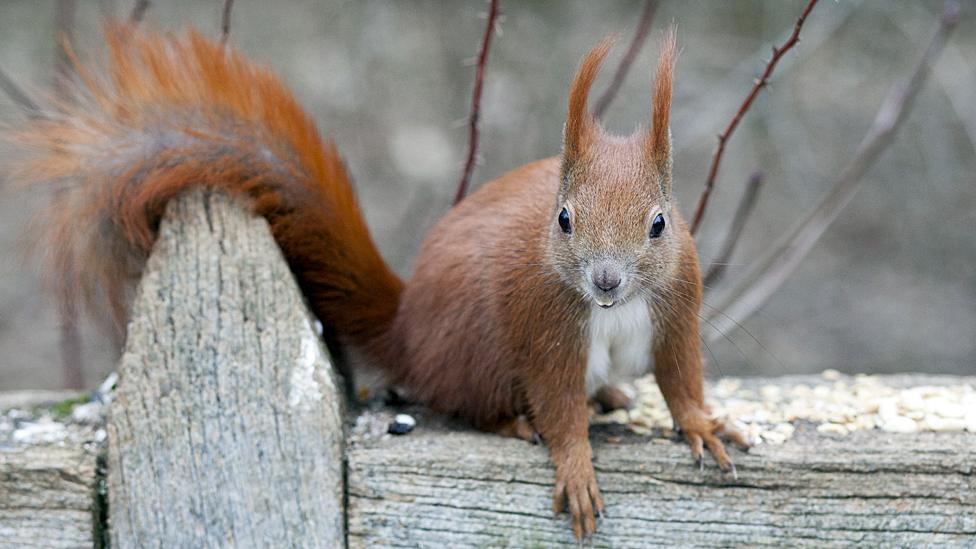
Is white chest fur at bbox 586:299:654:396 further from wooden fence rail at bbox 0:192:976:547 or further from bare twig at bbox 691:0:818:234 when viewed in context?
bare twig at bbox 691:0:818:234

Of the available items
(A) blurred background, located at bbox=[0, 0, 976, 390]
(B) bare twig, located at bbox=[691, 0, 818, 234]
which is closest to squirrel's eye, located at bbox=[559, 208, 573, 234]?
(B) bare twig, located at bbox=[691, 0, 818, 234]

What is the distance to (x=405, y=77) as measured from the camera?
443 centimetres

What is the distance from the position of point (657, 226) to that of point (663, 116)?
0.17 m

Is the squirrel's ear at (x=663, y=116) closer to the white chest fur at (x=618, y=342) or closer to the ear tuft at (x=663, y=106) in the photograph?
the ear tuft at (x=663, y=106)

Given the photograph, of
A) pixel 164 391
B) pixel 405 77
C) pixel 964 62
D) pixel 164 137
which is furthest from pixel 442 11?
pixel 164 391

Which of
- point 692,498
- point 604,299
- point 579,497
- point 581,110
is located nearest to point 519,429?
point 579,497

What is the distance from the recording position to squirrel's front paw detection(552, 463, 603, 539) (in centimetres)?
183

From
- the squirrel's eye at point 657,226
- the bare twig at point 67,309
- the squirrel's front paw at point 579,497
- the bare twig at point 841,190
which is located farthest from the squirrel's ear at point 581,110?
the bare twig at point 67,309

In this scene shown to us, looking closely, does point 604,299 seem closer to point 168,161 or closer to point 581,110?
point 581,110

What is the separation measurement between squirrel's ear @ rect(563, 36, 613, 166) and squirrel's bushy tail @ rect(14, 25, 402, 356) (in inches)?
21.3

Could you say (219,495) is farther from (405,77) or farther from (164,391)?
(405,77)

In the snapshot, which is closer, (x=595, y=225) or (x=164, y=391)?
(x=595, y=225)

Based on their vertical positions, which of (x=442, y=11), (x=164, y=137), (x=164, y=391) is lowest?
(x=164, y=391)

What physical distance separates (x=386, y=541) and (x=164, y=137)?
0.83 meters
